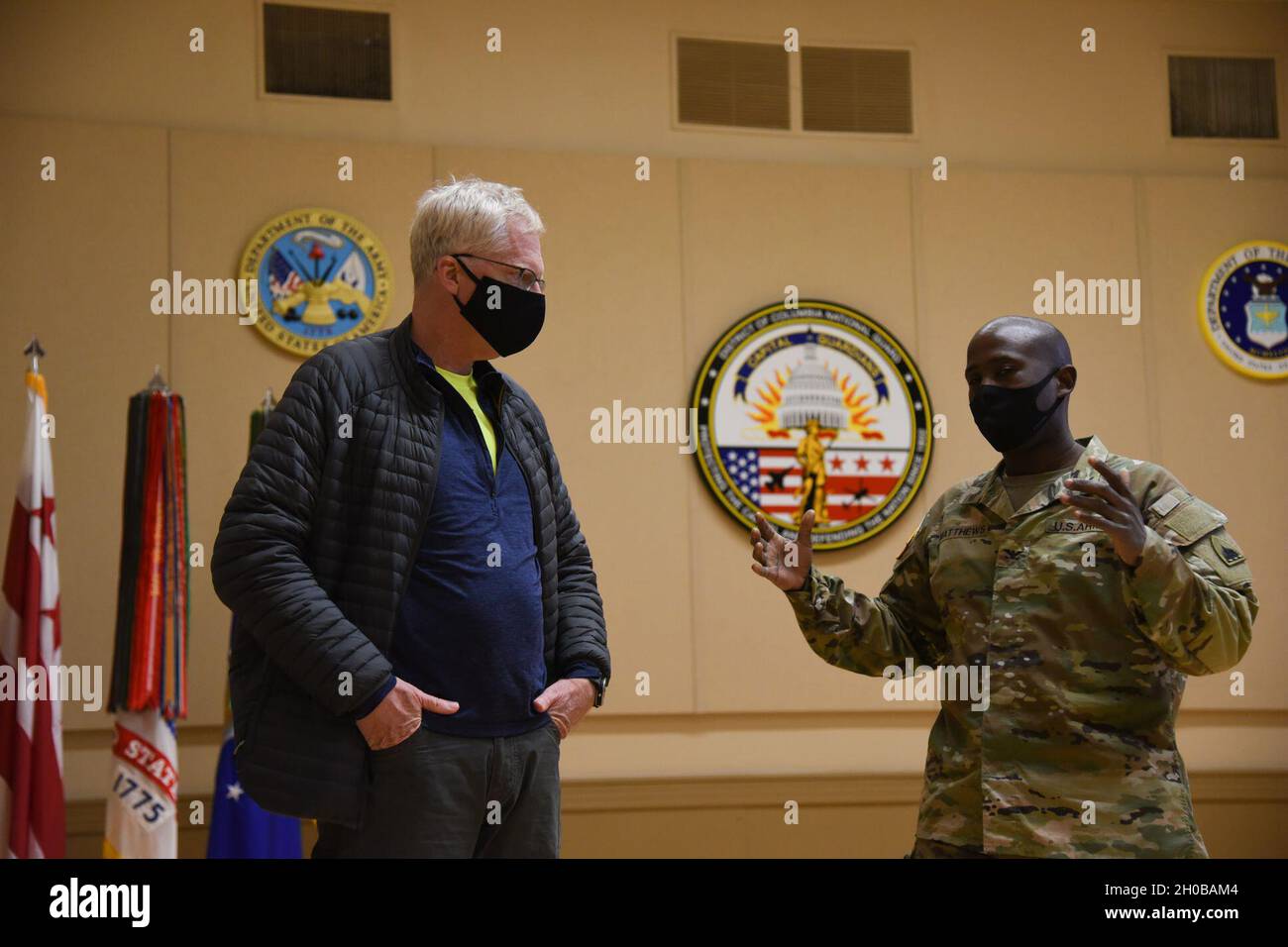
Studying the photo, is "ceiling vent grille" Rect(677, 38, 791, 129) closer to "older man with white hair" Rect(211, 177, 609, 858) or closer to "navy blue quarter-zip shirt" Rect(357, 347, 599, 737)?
"older man with white hair" Rect(211, 177, 609, 858)

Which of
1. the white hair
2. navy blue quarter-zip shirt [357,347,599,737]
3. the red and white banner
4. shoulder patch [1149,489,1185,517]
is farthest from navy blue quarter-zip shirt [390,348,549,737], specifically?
Result: the red and white banner

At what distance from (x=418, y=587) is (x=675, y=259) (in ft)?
11.5

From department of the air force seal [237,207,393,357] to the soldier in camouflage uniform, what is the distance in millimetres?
2907

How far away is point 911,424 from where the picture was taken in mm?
5605

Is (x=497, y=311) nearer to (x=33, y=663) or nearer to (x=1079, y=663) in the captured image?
(x=1079, y=663)

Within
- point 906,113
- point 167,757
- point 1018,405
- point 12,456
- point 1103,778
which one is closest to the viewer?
point 1103,778

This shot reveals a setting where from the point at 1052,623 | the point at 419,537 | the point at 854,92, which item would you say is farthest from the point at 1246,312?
the point at 419,537

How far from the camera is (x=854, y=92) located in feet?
19.0

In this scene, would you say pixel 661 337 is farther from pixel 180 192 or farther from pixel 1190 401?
pixel 1190 401

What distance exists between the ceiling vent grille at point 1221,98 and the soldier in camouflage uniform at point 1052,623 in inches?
158

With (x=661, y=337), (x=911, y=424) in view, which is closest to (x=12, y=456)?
(x=661, y=337)

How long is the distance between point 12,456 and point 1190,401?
4.91m

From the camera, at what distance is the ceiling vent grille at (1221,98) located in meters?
6.03

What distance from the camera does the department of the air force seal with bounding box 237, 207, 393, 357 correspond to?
512 centimetres
